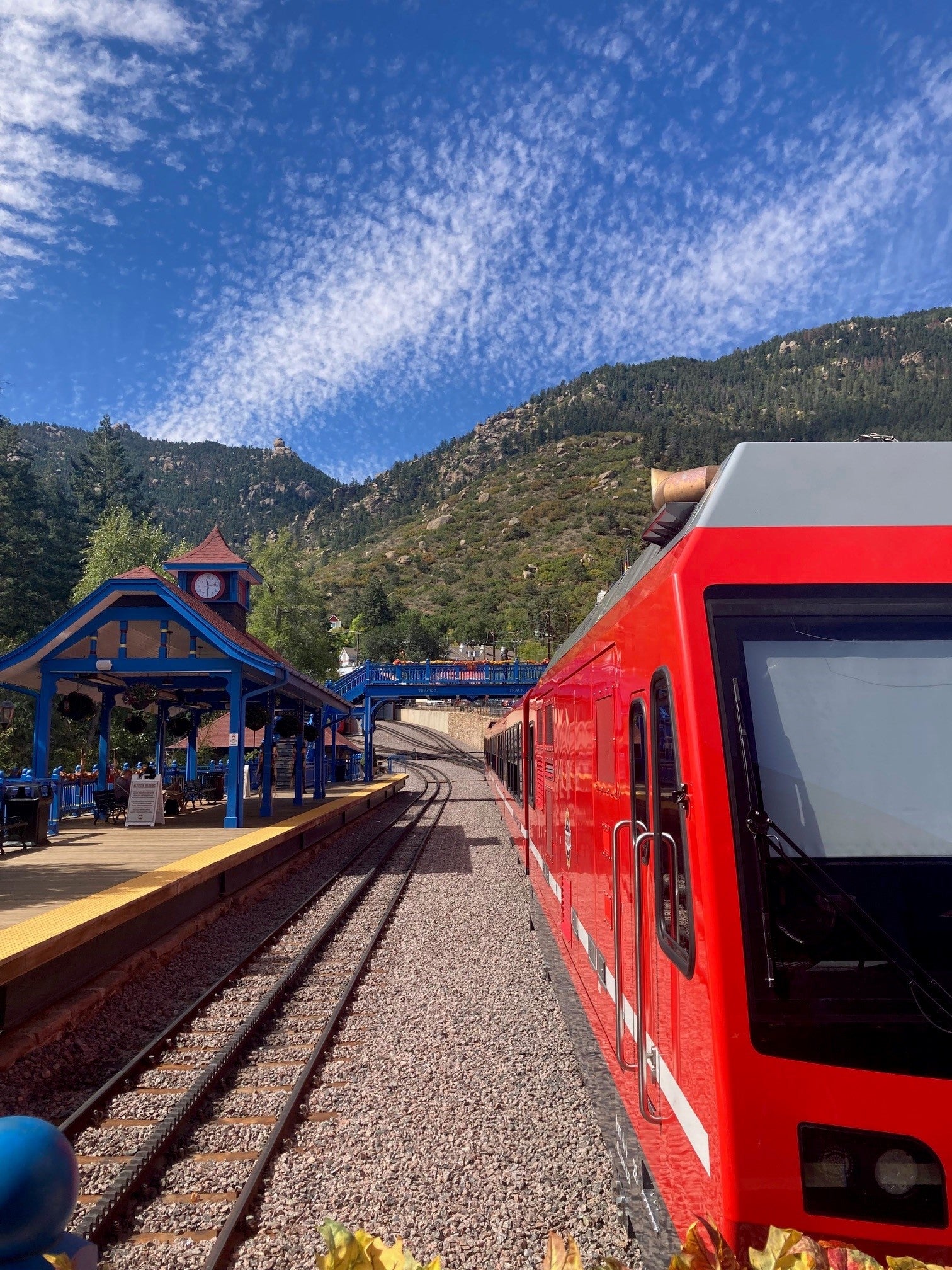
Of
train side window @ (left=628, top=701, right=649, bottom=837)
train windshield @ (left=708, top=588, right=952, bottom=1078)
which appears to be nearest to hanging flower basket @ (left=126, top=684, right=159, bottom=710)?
train side window @ (left=628, top=701, right=649, bottom=837)

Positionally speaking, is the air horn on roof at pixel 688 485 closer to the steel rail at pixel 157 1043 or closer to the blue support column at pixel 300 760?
the steel rail at pixel 157 1043

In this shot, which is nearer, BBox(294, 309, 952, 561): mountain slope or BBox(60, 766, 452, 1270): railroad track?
BBox(60, 766, 452, 1270): railroad track

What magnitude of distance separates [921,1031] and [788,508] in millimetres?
1750

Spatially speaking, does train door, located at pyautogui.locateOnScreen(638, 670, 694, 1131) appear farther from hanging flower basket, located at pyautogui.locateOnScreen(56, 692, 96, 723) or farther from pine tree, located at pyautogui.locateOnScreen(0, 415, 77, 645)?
pine tree, located at pyautogui.locateOnScreen(0, 415, 77, 645)

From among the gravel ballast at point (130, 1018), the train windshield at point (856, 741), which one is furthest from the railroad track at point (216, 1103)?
the train windshield at point (856, 741)

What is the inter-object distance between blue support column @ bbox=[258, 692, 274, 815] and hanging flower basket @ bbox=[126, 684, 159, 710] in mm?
2888

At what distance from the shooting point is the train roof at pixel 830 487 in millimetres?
3117

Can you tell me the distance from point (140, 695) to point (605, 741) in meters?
15.0

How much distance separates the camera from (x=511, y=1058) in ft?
21.4

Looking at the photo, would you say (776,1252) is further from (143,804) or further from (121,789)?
(121,789)

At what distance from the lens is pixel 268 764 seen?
66.4ft

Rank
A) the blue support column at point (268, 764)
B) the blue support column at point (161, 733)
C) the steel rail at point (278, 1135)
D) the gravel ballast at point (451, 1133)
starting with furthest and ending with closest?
the blue support column at point (161, 733) < the blue support column at point (268, 764) < the gravel ballast at point (451, 1133) < the steel rail at point (278, 1135)

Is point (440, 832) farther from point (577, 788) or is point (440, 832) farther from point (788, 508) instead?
point (788, 508)

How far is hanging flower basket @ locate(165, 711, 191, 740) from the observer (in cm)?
2328
